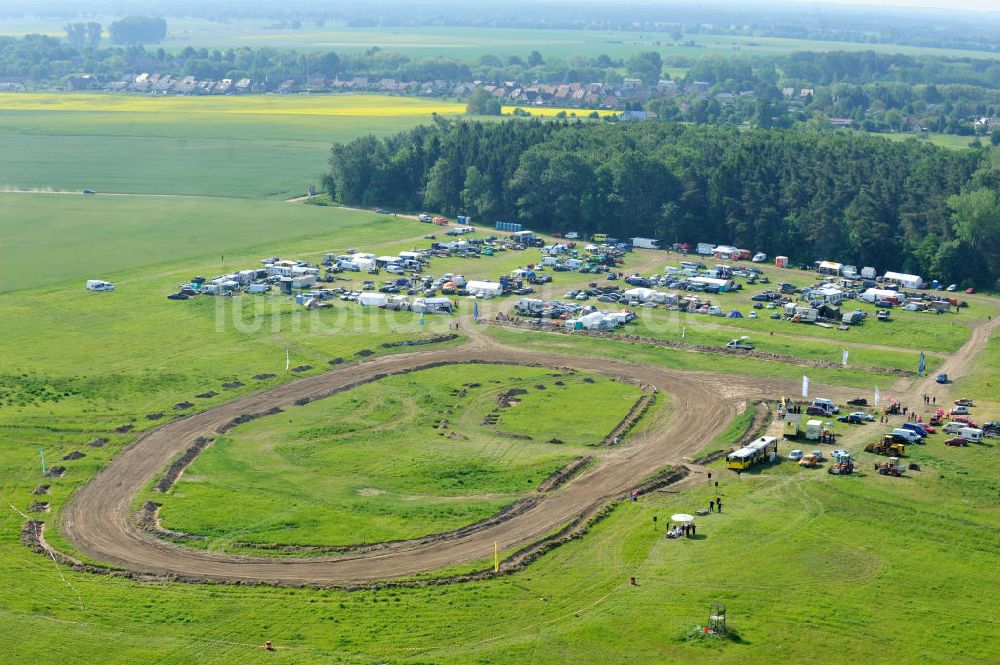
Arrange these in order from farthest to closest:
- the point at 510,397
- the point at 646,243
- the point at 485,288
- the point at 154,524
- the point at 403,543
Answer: the point at 646,243
the point at 485,288
the point at 510,397
the point at 154,524
the point at 403,543

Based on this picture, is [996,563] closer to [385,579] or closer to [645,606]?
[645,606]

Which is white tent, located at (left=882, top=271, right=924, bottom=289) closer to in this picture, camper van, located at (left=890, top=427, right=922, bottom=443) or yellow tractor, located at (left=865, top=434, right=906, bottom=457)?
camper van, located at (left=890, top=427, right=922, bottom=443)

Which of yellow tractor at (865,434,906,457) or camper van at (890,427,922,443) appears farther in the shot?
camper van at (890,427,922,443)

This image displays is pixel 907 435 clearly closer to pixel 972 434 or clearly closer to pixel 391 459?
pixel 972 434

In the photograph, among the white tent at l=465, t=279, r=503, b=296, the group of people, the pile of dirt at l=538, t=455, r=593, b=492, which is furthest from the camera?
the white tent at l=465, t=279, r=503, b=296

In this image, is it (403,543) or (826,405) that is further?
(826,405)

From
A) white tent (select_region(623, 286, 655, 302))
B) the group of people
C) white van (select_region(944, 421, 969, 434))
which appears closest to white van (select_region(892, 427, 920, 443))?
white van (select_region(944, 421, 969, 434))

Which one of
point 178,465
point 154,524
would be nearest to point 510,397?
point 178,465
